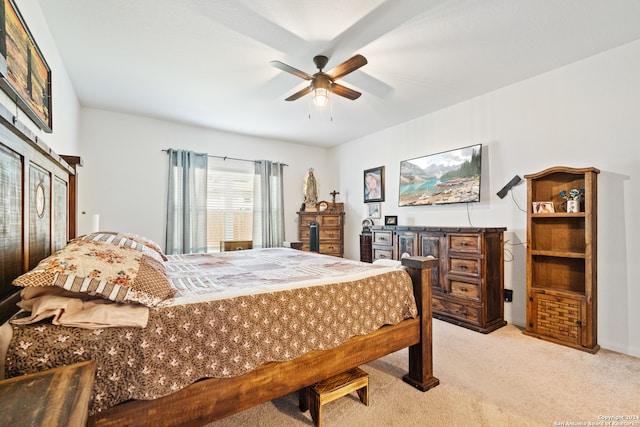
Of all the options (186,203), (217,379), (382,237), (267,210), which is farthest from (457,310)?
(186,203)

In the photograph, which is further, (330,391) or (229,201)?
(229,201)

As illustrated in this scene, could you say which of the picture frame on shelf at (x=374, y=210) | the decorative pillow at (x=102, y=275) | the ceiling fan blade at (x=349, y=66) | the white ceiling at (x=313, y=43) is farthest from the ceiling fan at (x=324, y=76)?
the picture frame on shelf at (x=374, y=210)

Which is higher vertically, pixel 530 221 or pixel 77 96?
pixel 77 96

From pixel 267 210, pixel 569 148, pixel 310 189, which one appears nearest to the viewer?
pixel 569 148

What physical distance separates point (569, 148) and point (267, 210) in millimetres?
4194

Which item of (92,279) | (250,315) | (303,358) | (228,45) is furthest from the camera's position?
(228,45)

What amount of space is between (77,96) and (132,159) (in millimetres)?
944

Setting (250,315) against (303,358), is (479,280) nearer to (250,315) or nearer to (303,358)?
(303,358)

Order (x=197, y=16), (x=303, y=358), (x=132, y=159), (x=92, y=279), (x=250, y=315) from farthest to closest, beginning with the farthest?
(x=132, y=159), (x=197, y=16), (x=303, y=358), (x=250, y=315), (x=92, y=279)

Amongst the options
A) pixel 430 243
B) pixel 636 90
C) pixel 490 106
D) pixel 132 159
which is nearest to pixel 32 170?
pixel 132 159

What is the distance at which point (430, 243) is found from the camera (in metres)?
3.38

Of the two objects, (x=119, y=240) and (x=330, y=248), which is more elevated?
(x=119, y=240)

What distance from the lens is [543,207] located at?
2.81 metres

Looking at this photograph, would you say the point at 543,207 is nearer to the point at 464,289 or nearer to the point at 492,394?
the point at 464,289
